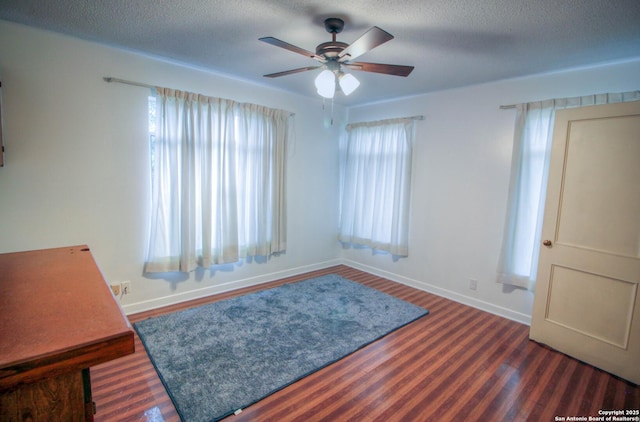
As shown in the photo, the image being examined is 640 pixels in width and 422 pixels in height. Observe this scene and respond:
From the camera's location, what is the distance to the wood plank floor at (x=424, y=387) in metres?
1.79

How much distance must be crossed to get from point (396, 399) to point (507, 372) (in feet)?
3.15

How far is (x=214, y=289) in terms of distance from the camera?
352 centimetres

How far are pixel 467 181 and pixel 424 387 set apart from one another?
2318mm

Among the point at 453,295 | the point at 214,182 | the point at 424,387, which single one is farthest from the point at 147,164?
the point at 453,295

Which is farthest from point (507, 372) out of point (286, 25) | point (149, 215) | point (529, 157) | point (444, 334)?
point (149, 215)

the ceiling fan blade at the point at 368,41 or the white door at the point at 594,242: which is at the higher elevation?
the ceiling fan blade at the point at 368,41

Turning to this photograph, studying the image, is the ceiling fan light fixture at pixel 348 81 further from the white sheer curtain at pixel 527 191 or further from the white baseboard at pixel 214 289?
the white baseboard at pixel 214 289

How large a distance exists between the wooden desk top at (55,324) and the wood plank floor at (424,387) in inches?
37.5

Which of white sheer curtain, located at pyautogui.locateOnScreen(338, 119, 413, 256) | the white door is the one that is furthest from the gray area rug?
the white door

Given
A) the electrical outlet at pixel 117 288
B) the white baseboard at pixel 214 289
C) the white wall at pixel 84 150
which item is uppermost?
the white wall at pixel 84 150

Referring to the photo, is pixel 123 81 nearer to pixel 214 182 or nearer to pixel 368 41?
pixel 214 182

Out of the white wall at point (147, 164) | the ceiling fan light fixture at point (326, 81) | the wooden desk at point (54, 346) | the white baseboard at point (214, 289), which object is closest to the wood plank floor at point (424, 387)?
the white baseboard at point (214, 289)

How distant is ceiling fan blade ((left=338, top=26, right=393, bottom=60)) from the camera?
4.99 ft

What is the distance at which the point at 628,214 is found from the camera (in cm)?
217
